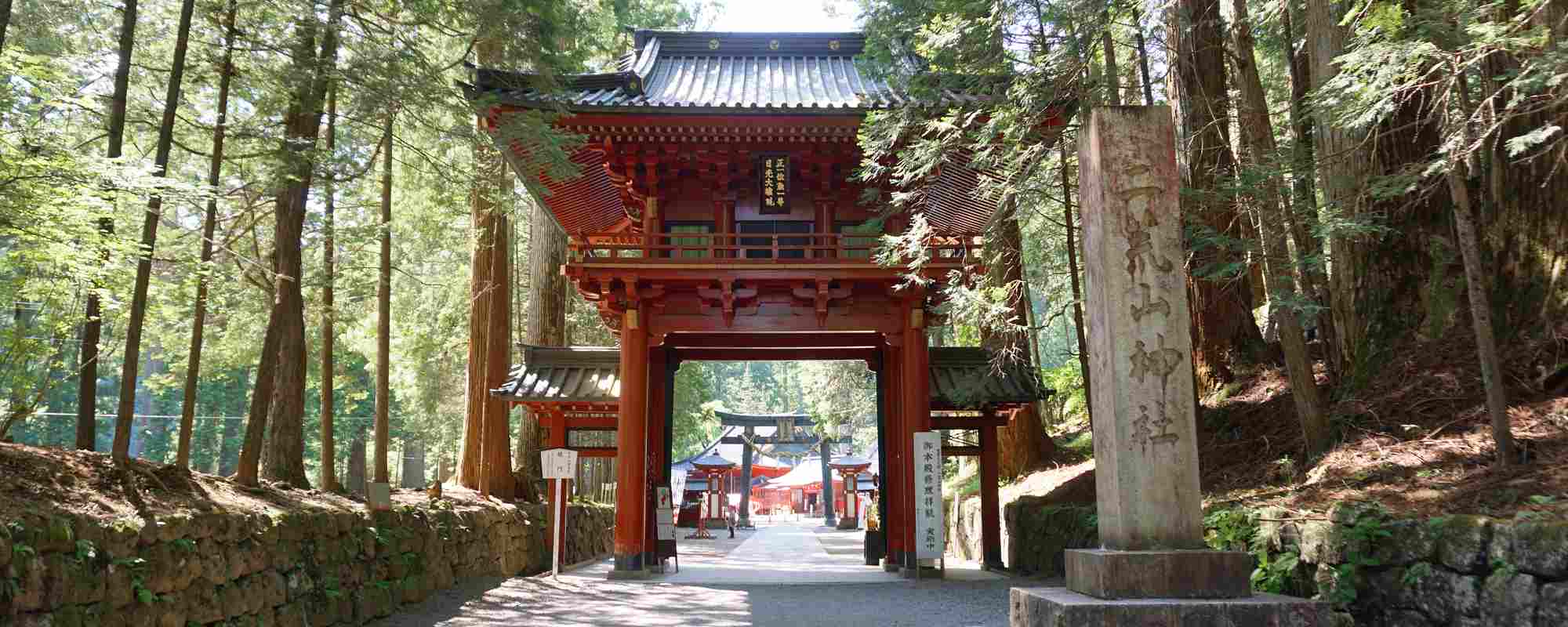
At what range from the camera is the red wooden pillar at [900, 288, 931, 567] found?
10.7m

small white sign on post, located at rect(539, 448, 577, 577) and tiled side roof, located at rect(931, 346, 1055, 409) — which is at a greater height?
tiled side roof, located at rect(931, 346, 1055, 409)

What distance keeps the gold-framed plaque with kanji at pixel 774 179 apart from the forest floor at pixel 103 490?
5.97 m

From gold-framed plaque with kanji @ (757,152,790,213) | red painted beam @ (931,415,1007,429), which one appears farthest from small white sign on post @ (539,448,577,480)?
red painted beam @ (931,415,1007,429)

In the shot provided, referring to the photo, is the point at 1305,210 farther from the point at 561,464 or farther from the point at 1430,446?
the point at 561,464

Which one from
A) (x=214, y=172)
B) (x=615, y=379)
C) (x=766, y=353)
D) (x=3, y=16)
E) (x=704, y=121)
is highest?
(x=704, y=121)

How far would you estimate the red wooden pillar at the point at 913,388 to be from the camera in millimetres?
10695

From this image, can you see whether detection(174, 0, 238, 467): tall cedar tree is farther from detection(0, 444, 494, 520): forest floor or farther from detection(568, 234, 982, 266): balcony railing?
detection(568, 234, 982, 266): balcony railing

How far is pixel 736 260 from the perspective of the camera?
1052 cm

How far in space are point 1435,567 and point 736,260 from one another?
7.31 meters

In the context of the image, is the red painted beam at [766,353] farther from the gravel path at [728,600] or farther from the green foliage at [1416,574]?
the green foliage at [1416,574]

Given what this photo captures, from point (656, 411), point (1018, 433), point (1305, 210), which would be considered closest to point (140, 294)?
point (656, 411)

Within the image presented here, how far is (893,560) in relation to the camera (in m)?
11.9

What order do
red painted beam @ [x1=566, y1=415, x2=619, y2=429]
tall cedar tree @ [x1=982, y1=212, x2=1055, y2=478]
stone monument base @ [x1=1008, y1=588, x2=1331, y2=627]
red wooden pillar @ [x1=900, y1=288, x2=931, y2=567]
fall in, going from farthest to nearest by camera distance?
tall cedar tree @ [x1=982, y1=212, x2=1055, y2=478] < red painted beam @ [x1=566, y1=415, x2=619, y2=429] < red wooden pillar @ [x1=900, y1=288, x2=931, y2=567] < stone monument base @ [x1=1008, y1=588, x2=1331, y2=627]

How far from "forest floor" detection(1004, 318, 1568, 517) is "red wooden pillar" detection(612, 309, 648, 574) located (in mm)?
6159
